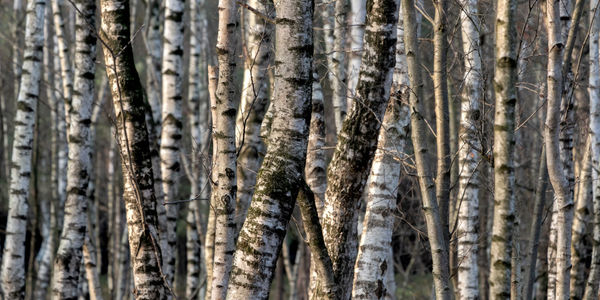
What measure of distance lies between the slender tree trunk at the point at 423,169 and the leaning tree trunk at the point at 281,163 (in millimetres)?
1452

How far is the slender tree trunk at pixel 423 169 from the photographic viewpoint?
468 cm

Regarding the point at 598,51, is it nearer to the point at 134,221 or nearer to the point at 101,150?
the point at 134,221

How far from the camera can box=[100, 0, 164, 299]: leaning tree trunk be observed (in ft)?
14.3

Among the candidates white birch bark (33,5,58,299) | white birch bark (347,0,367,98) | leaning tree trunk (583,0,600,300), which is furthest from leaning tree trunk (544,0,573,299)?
white birch bark (33,5,58,299)

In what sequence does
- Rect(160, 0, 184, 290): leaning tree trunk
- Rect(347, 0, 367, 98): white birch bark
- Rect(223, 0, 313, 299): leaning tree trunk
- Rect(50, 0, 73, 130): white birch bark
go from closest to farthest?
1. Rect(223, 0, 313, 299): leaning tree trunk
2. Rect(160, 0, 184, 290): leaning tree trunk
3. Rect(347, 0, 367, 98): white birch bark
4. Rect(50, 0, 73, 130): white birch bark

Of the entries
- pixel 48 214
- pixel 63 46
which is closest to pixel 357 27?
pixel 63 46

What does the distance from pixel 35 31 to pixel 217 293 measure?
4.62 meters

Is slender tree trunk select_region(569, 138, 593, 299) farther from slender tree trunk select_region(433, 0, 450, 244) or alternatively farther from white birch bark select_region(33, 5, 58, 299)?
white birch bark select_region(33, 5, 58, 299)

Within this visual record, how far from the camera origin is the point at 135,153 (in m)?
4.38

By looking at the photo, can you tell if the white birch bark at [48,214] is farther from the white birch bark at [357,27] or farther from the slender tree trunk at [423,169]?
the slender tree trunk at [423,169]

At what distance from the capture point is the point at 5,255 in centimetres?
741

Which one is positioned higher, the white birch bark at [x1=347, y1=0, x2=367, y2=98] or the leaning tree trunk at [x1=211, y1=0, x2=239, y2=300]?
the white birch bark at [x1=347, y1=0, x2=367, y2=98]

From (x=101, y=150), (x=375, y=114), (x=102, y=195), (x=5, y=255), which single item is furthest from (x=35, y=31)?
(x=102, y=195)

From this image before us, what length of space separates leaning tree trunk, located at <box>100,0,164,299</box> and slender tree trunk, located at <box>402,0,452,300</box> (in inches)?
72.2
